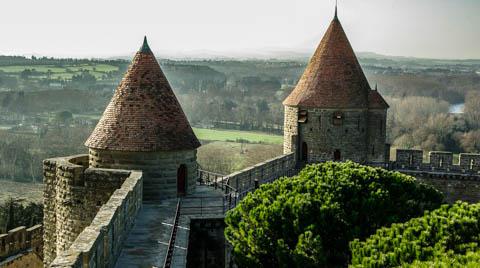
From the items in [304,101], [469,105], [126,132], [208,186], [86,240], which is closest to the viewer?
[86,240]

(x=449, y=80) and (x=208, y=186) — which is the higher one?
(x=449, y=80)

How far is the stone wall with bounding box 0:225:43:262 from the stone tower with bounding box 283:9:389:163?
31.7 ft

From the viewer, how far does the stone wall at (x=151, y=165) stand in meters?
16.8

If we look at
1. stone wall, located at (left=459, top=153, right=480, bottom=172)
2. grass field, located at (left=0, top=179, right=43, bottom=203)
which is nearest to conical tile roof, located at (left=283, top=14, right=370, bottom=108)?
stone wall, located at (left=459, top=153, right=480, bottom=172)

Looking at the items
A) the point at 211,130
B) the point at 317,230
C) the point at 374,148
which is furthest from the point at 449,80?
the point at 317,230

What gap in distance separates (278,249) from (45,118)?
58.1m

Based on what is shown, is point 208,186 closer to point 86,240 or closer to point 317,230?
point 317,230

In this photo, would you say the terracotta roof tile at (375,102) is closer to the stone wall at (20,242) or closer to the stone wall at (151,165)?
the stone wall at (151,165)

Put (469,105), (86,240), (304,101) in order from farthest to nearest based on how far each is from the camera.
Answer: (469,105) → (304,101) → (86,240)

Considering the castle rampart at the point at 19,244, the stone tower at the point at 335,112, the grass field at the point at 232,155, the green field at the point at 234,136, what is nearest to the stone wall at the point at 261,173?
the stone tower at the point at 335,112

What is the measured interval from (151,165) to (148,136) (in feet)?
2.46

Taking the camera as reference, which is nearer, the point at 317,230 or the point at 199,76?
the point at 317,230

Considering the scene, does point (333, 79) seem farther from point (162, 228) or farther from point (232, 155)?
point (232, 155)

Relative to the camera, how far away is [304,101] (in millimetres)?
23953
